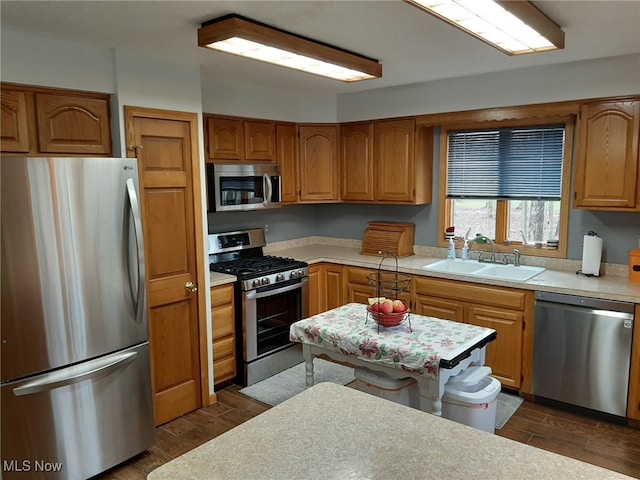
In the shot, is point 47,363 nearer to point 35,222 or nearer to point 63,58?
point 35,222

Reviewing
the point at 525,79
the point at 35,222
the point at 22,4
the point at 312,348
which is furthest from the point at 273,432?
the point at 525,79

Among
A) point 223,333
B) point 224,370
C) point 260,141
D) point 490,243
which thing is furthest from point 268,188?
point 490,243

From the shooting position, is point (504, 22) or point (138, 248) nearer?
point (504, 22)

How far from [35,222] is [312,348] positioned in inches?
64.0

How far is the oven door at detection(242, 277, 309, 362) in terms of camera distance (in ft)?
12.3

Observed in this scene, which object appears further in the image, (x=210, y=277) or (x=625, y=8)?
(x=210, y=277)

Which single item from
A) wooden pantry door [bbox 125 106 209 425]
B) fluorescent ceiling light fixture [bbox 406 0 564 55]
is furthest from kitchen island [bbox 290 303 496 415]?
fluorescent ceiling light fixture [bbox 406 0 564 55]

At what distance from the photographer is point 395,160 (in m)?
4.32

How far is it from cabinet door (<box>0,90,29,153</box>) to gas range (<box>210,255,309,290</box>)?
5.63 feet

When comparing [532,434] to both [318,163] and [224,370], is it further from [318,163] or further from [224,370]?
[318,163]

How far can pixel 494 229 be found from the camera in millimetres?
4203

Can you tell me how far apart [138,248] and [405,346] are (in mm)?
1552

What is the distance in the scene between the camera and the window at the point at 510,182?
3807 millimetres
